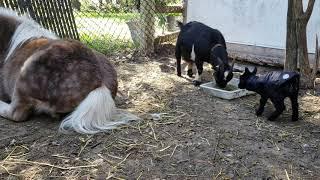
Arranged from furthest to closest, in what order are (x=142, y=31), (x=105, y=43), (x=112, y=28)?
1. (x=112, y=28)
2. (x=105, y=43)
3. (x=142, y=31)

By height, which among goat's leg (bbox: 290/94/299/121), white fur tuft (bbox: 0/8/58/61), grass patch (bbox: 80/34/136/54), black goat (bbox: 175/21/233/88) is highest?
white fur tuft (bbox: 0/8/58/61)

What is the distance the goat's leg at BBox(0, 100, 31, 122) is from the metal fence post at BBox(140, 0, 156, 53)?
379 cm

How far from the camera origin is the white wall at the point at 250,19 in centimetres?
651

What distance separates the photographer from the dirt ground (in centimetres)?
333

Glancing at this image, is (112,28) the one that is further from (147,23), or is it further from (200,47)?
(200,47)

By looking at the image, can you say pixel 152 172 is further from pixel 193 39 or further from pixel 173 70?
pixel 173 70

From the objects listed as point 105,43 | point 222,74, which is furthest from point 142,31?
point 222,74

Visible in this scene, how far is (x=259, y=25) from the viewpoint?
684 centimetres

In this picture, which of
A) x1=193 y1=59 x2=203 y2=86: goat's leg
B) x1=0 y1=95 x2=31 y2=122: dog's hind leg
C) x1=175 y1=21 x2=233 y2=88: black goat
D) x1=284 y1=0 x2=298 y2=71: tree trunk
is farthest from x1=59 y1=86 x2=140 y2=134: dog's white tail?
x1=284 y1=0 x2=298 y2=71: tree trunk

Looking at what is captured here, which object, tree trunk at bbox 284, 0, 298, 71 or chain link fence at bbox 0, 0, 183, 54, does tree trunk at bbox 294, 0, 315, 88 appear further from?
chain link fence at bbox 0, 0, 183, 54

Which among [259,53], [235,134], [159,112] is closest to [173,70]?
[259,53]

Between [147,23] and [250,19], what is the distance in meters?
1.94

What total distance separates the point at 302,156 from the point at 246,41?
12.1 ft

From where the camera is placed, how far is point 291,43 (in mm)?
5520
